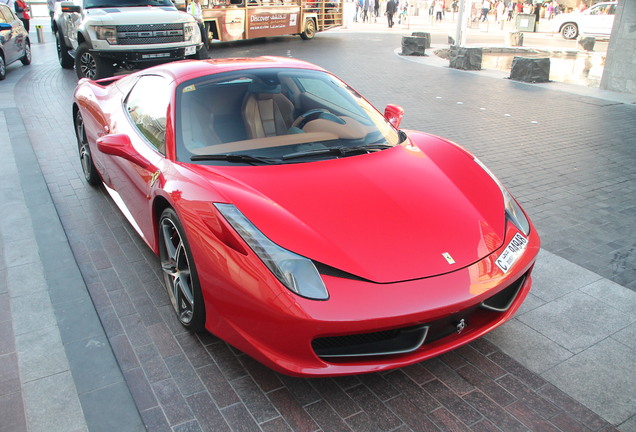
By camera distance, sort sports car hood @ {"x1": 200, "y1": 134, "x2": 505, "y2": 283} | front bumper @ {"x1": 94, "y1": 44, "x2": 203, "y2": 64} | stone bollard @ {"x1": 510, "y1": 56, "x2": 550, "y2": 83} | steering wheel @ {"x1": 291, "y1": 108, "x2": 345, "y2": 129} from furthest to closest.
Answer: stone bollard @ {"x1": 510, "y1": 56, "x2": 550, "y2": 83}, front bumper @ {"x1": 94, "y1": 44, "x2": 203, "y2": 64}, steering wheel @ {"x1": 291, "y1": 108, "x2": 345, "y2": 129}, sports car hood @ {"x1": 200, "y1": 134, "x2": 505, "y2": 283}

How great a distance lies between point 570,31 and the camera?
2538 centimetres

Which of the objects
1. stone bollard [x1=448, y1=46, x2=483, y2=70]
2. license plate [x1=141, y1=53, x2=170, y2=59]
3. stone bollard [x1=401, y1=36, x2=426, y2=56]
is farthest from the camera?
stone bollard [x1=401, y1=36, x2=426, y2=56]

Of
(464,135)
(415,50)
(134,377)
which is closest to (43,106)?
(464,135)

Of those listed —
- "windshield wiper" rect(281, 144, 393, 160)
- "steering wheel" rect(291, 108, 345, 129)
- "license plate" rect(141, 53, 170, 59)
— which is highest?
"steering wheel" rect(291, 108, 345, 129)

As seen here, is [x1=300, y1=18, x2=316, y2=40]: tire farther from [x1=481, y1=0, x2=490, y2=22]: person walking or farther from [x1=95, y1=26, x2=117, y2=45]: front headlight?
[x1=481, y1=0, x2=490, y2=22]: person walking

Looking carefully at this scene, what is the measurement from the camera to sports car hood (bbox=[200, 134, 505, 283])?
2668 millimetres

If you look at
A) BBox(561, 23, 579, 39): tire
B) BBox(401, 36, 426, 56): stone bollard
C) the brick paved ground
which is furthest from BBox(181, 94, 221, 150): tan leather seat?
BBox(561, 23, 579, 39): tire

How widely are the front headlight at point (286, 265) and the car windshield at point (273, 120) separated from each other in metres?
0.74

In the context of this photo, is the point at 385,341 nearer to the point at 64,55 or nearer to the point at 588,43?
the point at 64,55

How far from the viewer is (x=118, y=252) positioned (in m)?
4.28

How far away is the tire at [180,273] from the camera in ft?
9.75

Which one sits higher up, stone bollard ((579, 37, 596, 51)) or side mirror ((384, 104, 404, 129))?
side mirror ((384, 104, 404, 129))

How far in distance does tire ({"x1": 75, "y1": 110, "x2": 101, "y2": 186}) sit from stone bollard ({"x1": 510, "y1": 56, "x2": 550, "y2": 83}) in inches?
402

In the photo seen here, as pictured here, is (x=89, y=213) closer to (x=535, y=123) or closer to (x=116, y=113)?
(x=116, y=113)
